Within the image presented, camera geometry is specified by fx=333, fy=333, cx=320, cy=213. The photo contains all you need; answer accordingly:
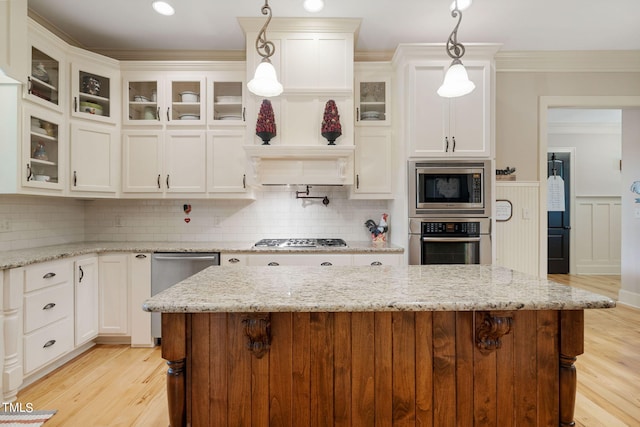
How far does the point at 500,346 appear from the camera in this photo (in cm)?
133

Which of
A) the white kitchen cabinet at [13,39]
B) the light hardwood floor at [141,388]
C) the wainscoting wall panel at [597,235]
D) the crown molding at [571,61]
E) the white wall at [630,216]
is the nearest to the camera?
the light hardwood floor at [141,388]

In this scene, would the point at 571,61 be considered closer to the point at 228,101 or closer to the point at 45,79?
the point at 228,101

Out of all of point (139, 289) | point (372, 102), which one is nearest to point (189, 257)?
point (139, 289)

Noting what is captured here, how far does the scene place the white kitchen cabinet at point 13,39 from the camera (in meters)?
2.12

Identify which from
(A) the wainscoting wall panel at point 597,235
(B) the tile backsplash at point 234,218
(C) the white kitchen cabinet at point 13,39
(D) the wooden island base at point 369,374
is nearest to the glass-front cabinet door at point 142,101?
(B) the tile backsplash at point 234,218

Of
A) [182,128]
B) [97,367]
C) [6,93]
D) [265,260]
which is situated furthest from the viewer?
[182,128]

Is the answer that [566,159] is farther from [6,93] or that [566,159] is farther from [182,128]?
[6,93]

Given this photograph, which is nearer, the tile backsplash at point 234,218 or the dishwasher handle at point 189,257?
the dishwasher handle at point 189,257

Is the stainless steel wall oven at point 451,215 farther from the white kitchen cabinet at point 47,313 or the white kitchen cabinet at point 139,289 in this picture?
the white kitchen cabinet at point 47,313

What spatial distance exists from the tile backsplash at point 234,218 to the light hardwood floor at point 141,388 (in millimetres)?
1180

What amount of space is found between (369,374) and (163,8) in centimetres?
316

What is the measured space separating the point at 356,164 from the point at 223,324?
231 centimetres

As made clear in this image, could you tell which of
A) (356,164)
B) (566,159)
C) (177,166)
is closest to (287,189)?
(356,164)

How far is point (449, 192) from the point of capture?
9.74 ft
